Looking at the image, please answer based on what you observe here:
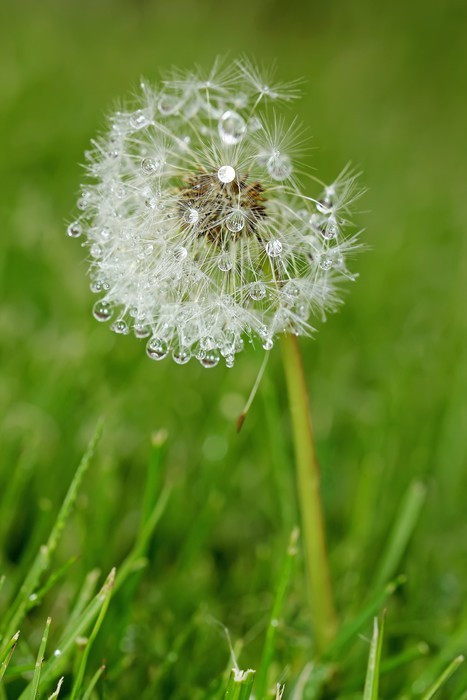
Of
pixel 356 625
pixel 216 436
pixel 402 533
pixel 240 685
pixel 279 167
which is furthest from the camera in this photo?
pixel 216 436

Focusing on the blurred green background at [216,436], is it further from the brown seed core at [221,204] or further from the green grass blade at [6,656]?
the brown seed core at [221,204]

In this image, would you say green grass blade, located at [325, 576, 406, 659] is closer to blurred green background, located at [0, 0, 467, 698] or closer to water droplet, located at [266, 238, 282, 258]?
blurred green background, located at [0, 0, 467, 698]

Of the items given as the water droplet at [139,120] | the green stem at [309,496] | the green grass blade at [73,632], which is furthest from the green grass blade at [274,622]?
the water droplet at [139,120]

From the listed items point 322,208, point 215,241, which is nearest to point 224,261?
point 215,241

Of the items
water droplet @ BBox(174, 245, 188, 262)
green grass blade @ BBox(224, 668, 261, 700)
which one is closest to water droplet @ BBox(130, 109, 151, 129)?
water droplet @ BBox(174, 245, 188, 262)

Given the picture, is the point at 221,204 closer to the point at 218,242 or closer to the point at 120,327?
the point at 218,242
